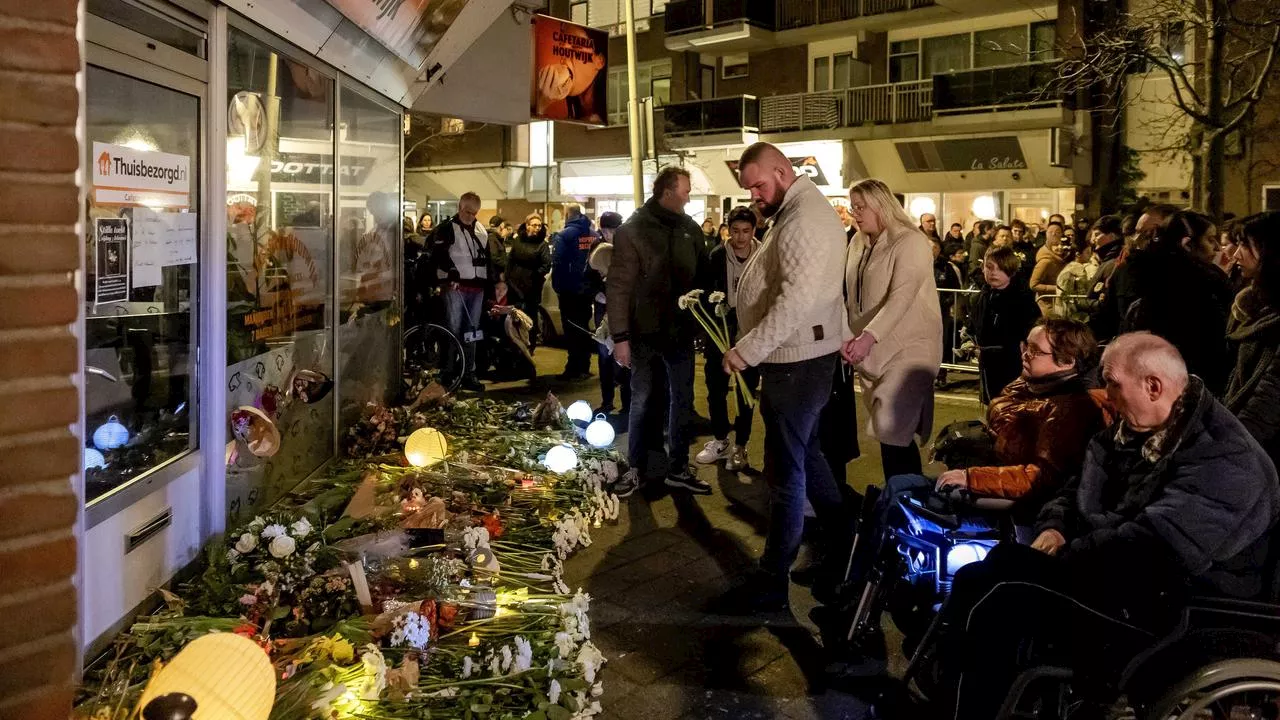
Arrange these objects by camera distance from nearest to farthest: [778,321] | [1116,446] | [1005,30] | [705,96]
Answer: [1116,446]
[778,321]
[1005,30]
[705,96]

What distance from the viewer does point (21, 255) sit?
159 cm

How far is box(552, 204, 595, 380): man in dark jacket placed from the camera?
12102 mm

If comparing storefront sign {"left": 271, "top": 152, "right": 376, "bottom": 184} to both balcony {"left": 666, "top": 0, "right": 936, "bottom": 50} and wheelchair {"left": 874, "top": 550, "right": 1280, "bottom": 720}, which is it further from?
balcony {"left": 666, "top": 0, "right": 936, "bottom": 50}

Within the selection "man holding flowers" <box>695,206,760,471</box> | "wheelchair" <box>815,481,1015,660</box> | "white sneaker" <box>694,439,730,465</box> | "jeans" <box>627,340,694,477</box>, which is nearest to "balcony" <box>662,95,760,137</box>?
"man holding flowers" <box>695,206,760,471</box>

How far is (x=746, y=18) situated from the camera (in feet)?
98.1

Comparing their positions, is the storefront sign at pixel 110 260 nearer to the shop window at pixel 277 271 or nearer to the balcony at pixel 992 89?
the shop window at pixel 277 271

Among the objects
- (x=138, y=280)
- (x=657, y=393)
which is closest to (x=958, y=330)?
(x=657, y=393)

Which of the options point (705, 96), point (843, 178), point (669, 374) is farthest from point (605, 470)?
point (705, 96)

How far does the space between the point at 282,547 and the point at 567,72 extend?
8.75 m

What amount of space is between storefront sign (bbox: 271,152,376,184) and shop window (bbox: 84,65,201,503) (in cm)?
134

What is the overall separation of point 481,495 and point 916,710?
9.95ft

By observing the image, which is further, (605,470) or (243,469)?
(605,470)

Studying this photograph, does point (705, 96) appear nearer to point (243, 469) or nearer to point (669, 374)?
point (669, 374)

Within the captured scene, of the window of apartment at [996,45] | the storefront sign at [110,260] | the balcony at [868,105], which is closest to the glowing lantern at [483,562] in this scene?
the storefront sign at [110,260]
